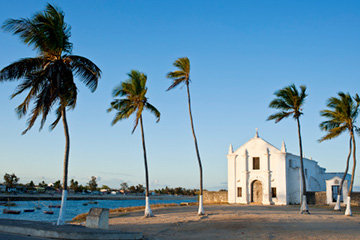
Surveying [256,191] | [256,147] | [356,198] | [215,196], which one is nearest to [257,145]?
[256,147]

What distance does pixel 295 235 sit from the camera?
16.2 metres

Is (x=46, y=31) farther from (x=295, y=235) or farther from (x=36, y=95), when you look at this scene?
(x=295, y=235)

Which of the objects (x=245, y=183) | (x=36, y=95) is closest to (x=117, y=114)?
(x=36, y=95)

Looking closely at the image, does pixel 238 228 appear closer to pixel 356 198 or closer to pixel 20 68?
pixel 20 68

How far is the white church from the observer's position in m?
41.5

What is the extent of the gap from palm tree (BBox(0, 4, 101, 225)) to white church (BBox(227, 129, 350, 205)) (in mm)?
28970

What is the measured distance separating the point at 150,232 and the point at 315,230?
7.85 metres

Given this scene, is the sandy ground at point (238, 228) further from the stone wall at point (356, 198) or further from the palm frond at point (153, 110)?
the stone wall at point (356, 198)

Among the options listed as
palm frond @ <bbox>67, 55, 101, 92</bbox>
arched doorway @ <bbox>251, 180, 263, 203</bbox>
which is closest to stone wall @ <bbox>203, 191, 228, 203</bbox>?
arched doorway @ <bbox>251, 180, 263, 203</bbox>

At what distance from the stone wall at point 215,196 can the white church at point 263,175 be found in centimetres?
159

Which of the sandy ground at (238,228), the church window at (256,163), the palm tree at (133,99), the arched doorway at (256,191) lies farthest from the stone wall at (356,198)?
the palm tree at (133,99)

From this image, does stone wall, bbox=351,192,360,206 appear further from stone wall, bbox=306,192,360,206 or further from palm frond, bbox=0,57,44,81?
palm frond, bbox=0,57,44,81

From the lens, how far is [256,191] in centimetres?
4325

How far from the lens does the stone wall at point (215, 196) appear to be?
45.6 metres
